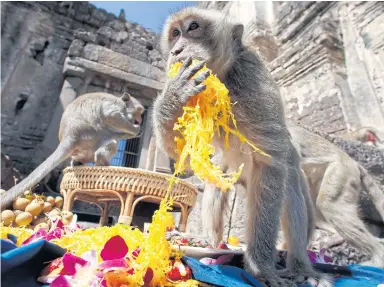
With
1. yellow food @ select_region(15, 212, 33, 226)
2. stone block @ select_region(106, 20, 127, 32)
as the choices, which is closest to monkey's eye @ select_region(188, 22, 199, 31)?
yellow food @ select_region(15, 212, 33, 226)

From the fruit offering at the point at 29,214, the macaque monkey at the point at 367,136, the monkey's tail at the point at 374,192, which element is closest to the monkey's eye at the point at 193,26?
the fruit offering at the point at 29,214

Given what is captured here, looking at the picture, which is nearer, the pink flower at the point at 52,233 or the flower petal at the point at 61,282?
the flower petal at the point at 61,282

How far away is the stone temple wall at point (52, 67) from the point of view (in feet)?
20.1

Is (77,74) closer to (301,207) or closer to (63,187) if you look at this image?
(63,187)

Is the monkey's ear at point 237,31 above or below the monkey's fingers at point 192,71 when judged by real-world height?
above

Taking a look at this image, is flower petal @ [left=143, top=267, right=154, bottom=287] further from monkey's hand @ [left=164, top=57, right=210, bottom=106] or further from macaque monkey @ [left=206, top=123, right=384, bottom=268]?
macaque monkey @ [left=206, top=123, right=384, bottom=268]

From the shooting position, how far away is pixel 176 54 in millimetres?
1432

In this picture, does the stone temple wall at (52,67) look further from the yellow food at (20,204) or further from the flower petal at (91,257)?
the flower petal at (91,257)

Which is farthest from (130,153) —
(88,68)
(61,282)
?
(61,282)

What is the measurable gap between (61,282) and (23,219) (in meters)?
1.30

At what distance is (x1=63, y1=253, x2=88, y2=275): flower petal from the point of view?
78 cm

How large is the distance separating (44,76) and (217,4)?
19.6ft

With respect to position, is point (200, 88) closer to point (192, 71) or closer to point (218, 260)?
point (192, 71)

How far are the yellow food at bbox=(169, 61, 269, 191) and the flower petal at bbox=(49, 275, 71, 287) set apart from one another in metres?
0.48
